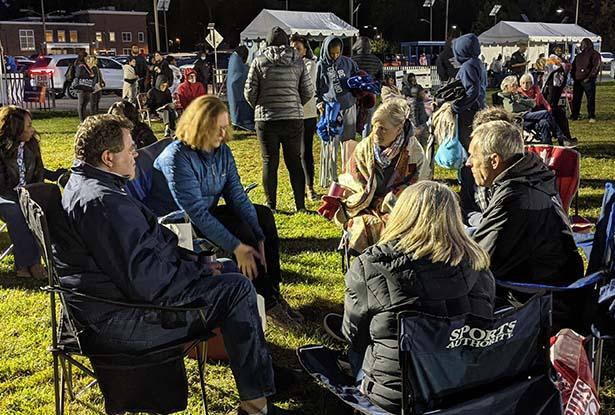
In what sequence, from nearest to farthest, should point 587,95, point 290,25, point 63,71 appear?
point 587,95 → point 290,25 → point 63,71

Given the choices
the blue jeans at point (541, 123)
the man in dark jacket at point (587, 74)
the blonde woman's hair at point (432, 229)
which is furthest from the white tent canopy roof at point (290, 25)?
the blonde woman's hair at point (432, 229)

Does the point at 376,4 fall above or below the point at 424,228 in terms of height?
above

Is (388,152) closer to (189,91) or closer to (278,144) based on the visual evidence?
(278,144)

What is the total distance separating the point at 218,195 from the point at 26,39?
200 feet

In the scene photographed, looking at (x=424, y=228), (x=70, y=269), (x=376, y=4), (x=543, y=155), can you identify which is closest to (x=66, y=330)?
(x=70, y=269)

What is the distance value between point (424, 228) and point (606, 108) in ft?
54.0

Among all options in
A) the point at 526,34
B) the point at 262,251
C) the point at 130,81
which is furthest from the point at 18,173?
the point at 526,34

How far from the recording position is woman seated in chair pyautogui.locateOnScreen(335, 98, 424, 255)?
4.49m

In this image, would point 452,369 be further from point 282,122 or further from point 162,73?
point 162,73

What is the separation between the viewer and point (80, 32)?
61438 millimetres

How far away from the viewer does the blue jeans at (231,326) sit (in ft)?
9.39

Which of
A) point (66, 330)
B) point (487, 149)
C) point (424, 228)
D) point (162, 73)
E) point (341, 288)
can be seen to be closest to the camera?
point (424, 228)

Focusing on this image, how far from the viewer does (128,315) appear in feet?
9.20

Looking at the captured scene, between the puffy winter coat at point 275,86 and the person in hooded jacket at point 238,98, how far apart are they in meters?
0.55
